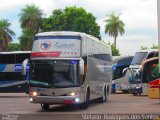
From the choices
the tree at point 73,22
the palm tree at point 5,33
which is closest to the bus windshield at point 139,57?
the tree at point 73,22

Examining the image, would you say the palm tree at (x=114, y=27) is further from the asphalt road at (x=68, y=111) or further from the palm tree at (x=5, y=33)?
the asphalt road at (x=68, y=111)

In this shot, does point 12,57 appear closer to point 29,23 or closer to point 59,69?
point 59,69

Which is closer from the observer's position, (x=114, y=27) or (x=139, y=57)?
(x=139, y=57)

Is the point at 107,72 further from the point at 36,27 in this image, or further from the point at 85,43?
the point at 36,27

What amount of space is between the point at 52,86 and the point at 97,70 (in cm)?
587

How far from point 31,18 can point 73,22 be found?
472 inches

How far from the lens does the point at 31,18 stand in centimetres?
8206

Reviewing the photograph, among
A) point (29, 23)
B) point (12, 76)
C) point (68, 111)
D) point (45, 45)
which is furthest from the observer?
point (29, 23)

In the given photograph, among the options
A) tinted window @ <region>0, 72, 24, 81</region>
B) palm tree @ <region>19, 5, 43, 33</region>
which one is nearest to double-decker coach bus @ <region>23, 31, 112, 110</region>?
tinted window @ <region>0, 72, 24, 81</region>

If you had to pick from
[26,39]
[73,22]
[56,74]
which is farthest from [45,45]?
[26,39]

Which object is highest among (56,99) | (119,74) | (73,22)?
(73,22)

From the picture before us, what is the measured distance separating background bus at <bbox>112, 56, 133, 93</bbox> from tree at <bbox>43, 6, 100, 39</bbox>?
81.5ft

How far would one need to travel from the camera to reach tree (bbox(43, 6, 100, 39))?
7181 centimetres

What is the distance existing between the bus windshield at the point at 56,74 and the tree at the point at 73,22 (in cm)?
5002
